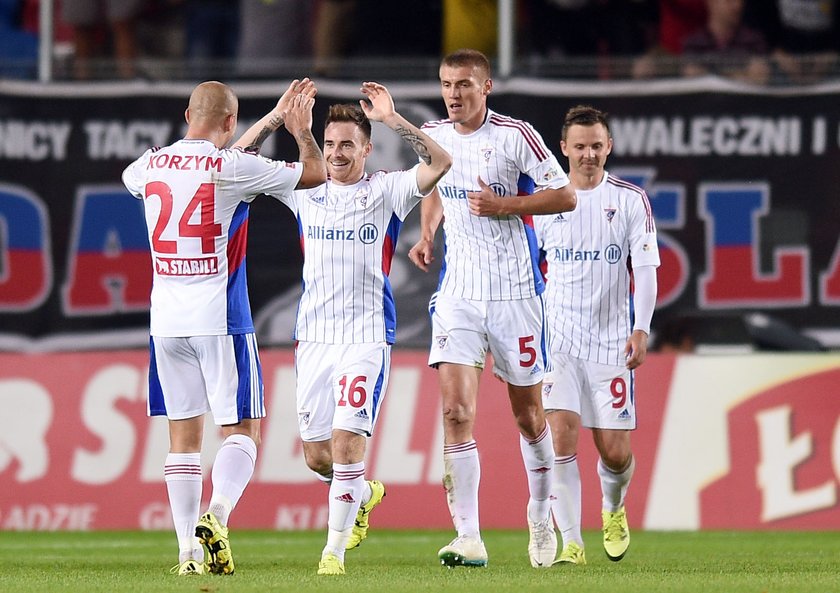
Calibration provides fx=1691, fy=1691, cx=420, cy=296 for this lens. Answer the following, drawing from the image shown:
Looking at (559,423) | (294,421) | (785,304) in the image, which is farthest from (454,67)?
(785,304)

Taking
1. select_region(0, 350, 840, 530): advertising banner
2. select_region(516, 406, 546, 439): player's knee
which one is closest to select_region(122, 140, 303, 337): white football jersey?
select_region(516, 406, 546, 439): player's knee

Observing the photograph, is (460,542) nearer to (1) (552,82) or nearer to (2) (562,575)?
(2) (562,575)

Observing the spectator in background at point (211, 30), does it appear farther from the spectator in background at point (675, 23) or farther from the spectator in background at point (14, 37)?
the spectator in background at point (675, 23)

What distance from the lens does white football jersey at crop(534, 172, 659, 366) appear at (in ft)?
29.8

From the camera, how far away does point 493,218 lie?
8.46 metres

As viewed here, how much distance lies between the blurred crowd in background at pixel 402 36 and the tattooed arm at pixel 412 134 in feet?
17.5

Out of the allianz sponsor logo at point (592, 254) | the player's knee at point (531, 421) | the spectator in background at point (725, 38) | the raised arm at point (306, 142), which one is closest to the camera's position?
the raised arm at point (306, 142)

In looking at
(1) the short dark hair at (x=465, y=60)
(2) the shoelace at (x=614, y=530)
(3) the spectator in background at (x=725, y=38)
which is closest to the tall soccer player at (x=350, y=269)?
(1) the short dark hair at (x=465, y=60)

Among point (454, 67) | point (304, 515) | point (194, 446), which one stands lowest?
point (304, 515)

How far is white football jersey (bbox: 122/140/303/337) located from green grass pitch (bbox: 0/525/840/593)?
1.20 m

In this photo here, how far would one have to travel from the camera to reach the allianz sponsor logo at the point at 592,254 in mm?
9086

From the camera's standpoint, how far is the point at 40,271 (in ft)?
42.8

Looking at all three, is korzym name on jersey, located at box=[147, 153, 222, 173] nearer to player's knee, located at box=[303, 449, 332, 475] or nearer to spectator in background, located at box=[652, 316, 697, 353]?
player's knee, located at box=[303, 449, 332, 475]

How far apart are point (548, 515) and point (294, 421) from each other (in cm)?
391
